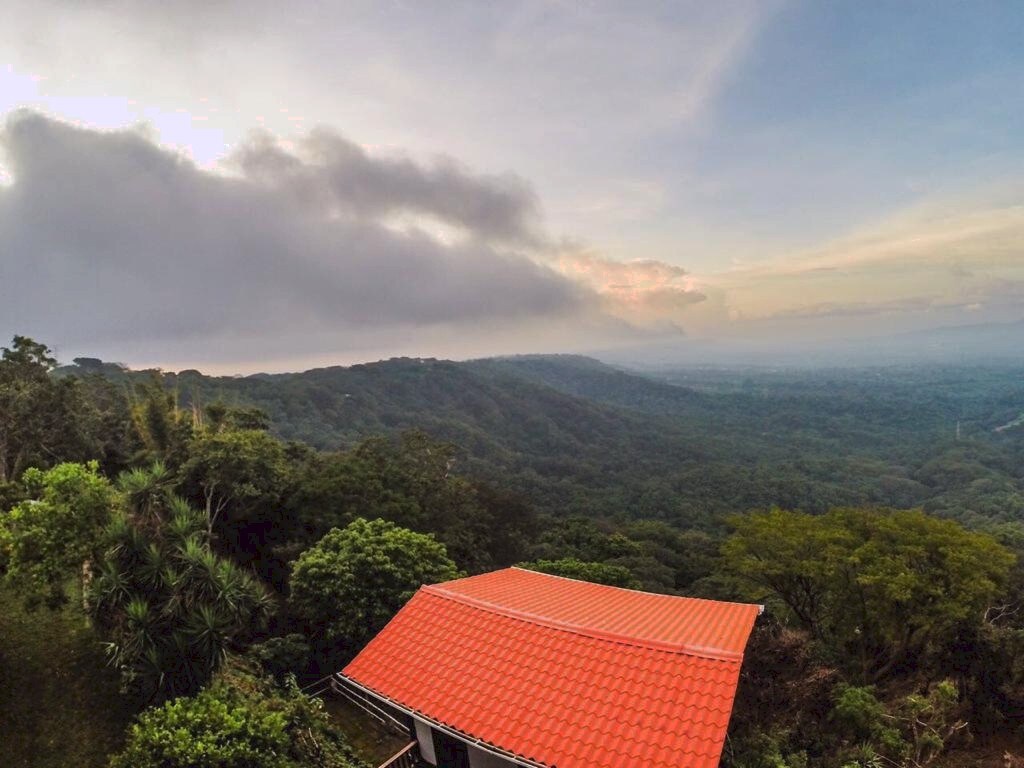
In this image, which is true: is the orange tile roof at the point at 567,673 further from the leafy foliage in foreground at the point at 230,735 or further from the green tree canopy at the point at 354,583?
the green tree canopy at the point at 354,583

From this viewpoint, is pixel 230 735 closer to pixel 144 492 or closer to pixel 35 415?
pixel 144 492

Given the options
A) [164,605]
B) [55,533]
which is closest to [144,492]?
[55,533]

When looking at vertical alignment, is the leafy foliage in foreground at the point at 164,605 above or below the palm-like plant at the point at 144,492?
below

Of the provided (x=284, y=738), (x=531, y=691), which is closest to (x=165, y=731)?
(x=284, y=738)

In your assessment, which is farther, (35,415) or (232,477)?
(35,415)

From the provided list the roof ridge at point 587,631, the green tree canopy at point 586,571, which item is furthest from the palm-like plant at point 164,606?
the green tree canopy at point 586,571

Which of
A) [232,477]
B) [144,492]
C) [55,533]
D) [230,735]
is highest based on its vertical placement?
[144,492]

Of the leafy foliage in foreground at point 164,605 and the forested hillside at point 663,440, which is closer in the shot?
the leafy foliage in foreground at point 164,605
